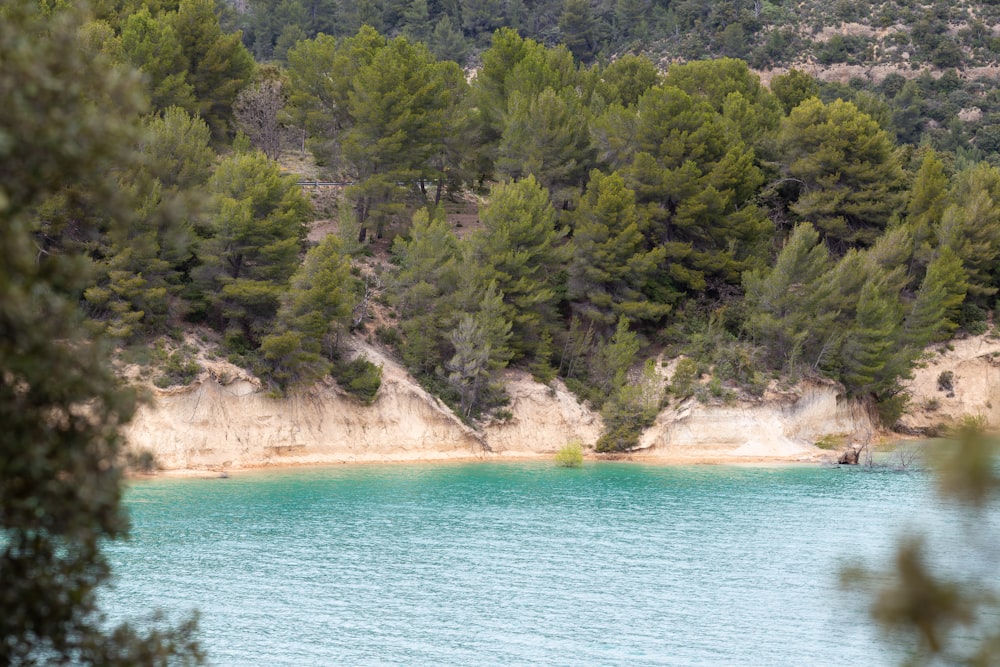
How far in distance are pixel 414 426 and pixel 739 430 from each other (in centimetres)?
1416

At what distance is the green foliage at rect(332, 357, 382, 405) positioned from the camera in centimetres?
4709

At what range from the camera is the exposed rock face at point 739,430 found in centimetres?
4997

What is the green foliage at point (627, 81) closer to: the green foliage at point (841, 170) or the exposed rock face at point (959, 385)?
the green foliage at point (841, 170)

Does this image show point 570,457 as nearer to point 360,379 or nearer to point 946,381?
point 360,379

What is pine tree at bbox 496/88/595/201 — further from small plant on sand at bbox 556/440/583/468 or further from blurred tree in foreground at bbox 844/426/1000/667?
blurred tree in foreground at bbox 844/426/1000/667

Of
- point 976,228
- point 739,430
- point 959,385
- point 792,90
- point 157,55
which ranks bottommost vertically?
point 739,430

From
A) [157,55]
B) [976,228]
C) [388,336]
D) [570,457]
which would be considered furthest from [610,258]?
[157,55]

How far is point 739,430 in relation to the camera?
50406 millimetres

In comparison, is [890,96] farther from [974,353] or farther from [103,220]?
[103,220]

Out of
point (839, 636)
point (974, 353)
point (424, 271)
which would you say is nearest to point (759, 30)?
point (974, 353)

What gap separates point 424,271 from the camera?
2000 inches

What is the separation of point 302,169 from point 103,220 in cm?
2526

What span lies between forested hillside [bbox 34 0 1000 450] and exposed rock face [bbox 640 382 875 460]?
2.59ft

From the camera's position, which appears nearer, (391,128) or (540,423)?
(540,423)
